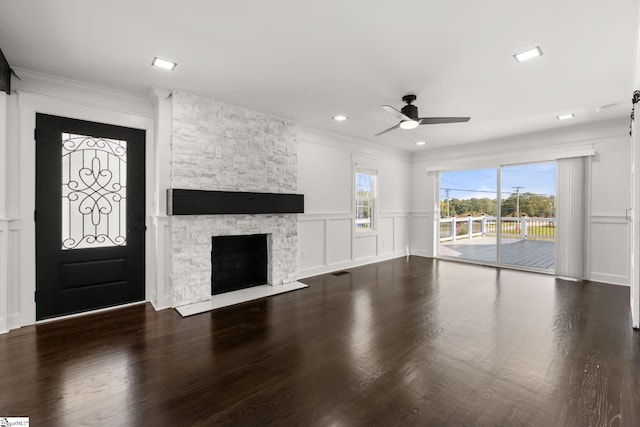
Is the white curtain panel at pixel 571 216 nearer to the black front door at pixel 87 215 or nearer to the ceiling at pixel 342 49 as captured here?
the ceiling at pixel 342 49

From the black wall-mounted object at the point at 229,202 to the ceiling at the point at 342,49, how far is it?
4.25ft

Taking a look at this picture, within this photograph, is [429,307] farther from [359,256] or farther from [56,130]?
[56,130]

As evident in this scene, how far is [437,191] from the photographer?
7203mm

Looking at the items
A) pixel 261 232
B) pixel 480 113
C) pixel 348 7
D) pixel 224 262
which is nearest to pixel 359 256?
pixel 261 232

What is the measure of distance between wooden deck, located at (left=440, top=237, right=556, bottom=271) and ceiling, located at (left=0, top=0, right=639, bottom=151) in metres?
3.24

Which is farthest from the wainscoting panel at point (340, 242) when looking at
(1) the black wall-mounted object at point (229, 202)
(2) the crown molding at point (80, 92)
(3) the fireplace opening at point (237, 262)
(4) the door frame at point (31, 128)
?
(4) the door frame at point (31, 128)

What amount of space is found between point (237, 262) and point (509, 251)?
648 cm

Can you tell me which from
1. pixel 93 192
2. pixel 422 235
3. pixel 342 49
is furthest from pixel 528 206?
pixel 93 192

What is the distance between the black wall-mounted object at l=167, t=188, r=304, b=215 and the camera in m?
3.60

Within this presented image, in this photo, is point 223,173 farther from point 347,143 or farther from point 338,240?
point 347,143

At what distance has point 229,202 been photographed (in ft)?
13.2

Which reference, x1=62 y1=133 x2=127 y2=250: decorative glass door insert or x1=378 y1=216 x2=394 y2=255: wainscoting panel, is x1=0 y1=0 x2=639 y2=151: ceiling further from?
x1=378 y1=216 x2=394 y2=255: wainscoting panel

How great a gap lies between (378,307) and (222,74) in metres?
3.34

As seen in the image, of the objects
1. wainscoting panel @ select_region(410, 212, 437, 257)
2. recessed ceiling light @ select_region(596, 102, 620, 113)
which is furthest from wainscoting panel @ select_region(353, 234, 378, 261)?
recessed ceiling light @ select_region(596, 102, 620, 113)
